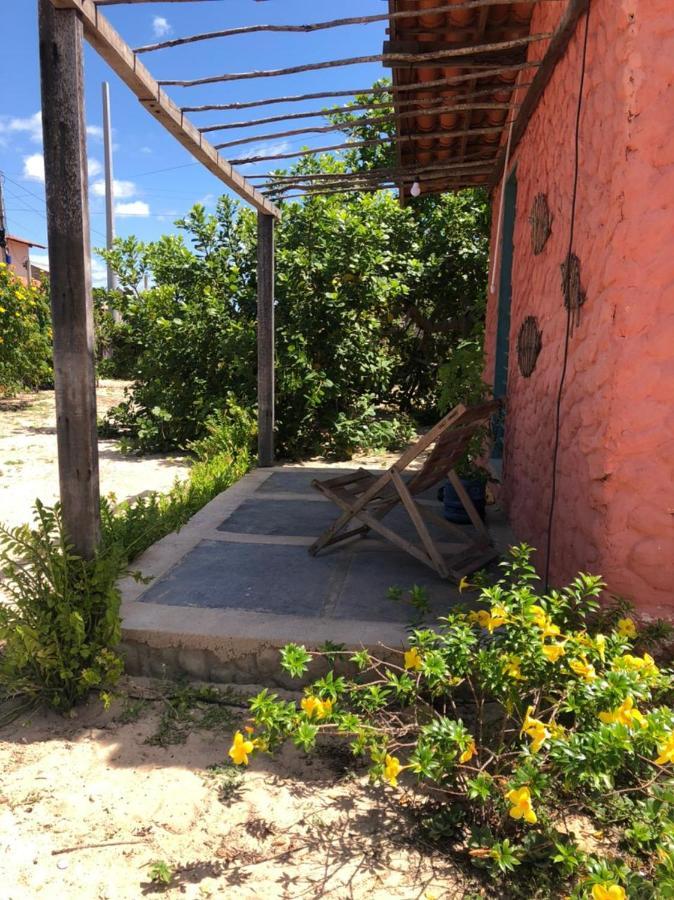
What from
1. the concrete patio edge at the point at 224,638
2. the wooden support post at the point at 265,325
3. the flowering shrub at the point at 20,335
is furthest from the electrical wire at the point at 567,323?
the flowering shrub at the point at 20,335

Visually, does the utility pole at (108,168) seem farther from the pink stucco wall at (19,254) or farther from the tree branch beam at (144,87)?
the tree branch beam at (144,87)

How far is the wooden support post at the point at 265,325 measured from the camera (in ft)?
19.1

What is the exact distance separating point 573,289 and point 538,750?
1.89 m

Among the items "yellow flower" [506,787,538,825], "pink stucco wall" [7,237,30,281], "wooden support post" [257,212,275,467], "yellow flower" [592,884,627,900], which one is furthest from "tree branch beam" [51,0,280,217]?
"pink stucco wall" [7,237,30,281]

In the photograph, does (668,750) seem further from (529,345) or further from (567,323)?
(529,345)

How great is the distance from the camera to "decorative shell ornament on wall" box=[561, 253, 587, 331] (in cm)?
270

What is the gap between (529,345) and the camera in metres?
3.80

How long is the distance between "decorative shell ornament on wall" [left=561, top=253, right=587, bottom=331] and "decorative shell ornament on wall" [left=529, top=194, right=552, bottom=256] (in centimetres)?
60

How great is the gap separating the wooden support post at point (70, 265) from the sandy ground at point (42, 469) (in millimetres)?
1952

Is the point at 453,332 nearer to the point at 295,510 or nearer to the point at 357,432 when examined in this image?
the point at 357,432

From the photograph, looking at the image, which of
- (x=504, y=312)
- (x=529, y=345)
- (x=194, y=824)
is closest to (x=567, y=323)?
(x=529, y=345)

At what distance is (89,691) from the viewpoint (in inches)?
102

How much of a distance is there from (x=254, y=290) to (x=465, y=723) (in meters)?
6.26

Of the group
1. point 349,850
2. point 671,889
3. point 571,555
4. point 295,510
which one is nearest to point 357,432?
point 295,510
